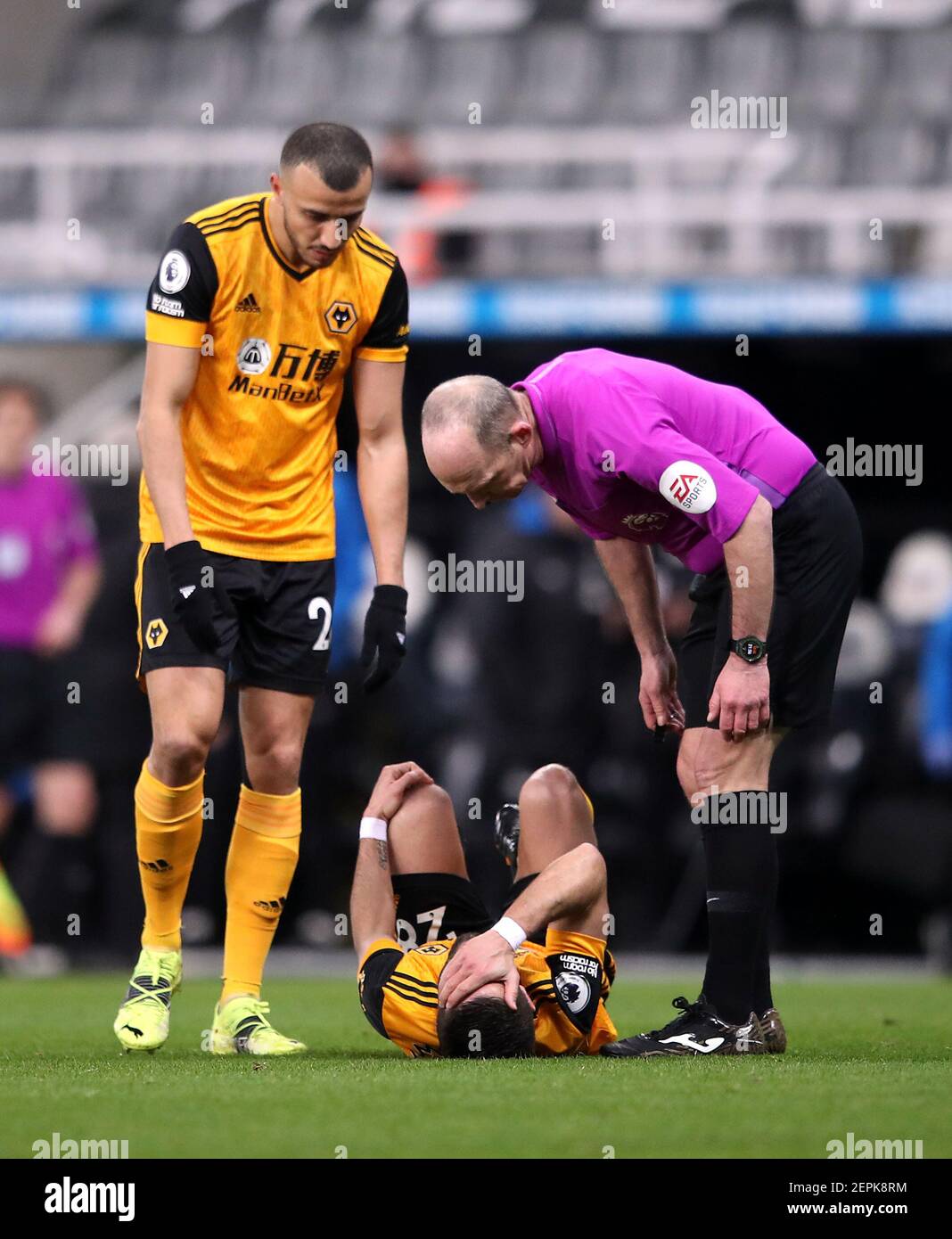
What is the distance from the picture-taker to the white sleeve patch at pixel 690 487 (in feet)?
15.2

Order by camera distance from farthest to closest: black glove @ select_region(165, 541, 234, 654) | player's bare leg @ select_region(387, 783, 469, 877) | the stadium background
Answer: the stadium background
player's bare leg @ select_region(387, 783, 469, 877)
black glove @ select_region(165, 541, 234, 654)

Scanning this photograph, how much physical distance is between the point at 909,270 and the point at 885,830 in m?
3.27

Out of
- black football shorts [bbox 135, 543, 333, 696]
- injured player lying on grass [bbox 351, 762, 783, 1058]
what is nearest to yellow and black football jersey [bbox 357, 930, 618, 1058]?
injured player lying on grass [bbox 351, 762, 783, 1058]

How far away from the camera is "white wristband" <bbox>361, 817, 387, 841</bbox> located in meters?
5.36

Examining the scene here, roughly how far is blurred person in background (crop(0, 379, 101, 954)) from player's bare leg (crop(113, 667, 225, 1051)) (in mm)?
4303

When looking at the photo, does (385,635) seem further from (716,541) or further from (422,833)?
(716,541)

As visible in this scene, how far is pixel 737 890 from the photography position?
16.3 ft

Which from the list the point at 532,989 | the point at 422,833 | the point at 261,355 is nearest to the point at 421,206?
the point at 261,355

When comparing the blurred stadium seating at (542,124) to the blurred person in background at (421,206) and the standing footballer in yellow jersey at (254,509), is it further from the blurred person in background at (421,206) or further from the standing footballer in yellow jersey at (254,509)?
the standing footballer in yellow jersey at (254,509)

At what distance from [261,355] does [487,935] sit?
1583mm

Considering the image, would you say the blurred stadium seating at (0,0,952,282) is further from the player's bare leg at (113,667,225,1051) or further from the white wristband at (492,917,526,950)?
the white wristband at (492,917,526,950)

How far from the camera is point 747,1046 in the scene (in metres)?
4.99

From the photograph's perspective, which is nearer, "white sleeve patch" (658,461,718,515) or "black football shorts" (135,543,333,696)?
"white sleeve patch" (658,461,718,515)

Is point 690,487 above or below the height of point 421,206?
below
